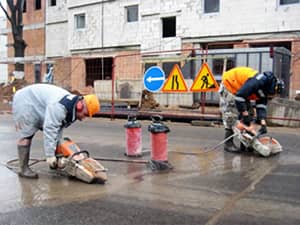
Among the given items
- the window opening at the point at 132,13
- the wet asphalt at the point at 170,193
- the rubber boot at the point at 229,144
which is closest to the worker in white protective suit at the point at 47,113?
the wet asphalt at the point at 170,193

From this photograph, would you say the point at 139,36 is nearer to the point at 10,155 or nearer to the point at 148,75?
the point at 148,75

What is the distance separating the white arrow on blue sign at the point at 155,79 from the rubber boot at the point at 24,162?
7551mm

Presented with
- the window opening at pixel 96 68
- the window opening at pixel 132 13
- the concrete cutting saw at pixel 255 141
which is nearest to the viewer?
the concrete cutting saw at pixel 255 141

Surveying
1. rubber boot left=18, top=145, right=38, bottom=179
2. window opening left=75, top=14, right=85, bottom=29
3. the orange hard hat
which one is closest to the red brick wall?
window opening left=75, top=14, right=85, bottom=29

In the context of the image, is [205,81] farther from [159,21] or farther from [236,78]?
[159,21]

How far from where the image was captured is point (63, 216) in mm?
4078

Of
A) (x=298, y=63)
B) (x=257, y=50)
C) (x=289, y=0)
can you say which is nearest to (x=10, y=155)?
(x=257, y=50)

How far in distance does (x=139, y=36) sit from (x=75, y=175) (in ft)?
64.7

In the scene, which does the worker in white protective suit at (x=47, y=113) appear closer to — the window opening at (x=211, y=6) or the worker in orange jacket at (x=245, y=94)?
the worker in orange jacket at (x=245, y=94)

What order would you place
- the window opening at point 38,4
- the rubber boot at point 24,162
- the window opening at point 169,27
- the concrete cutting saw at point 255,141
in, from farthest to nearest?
1. the window opening at point 38,4
2. the window opening at point 169,27
3. the concrete cutting saw at point 255,141
4. the rubber boot at point 24,162

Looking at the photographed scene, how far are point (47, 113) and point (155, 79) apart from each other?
312 inches

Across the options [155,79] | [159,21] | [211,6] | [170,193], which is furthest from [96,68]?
[170,193]

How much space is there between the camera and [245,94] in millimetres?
6918

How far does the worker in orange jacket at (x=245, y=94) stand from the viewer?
688 cm
